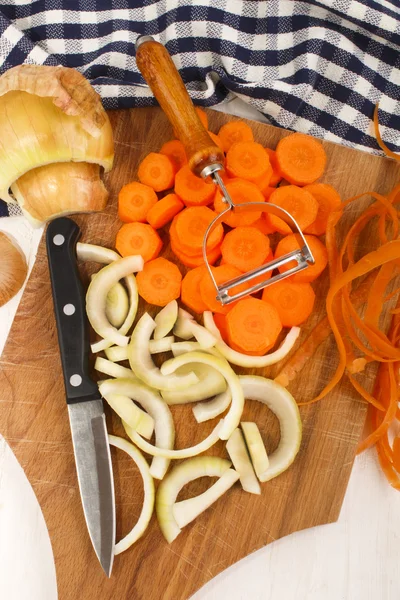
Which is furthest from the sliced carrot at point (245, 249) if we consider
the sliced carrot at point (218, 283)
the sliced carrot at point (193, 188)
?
the sliced carrot at point (193, 188)

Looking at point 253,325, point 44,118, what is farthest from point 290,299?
point 44,118

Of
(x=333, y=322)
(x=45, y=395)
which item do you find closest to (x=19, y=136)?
(x=45, y=395)

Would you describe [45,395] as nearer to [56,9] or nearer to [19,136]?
[19,136]

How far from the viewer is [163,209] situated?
189 centimetres

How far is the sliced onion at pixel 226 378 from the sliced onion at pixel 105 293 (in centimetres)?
18

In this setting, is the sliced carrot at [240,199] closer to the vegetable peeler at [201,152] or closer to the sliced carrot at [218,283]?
the vegetable peeler at [201,152]

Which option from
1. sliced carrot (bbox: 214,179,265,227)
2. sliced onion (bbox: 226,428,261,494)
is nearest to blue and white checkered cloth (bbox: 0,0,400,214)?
sliced carrot (bbox: 214,179,265,227)

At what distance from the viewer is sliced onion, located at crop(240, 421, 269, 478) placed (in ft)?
5.89

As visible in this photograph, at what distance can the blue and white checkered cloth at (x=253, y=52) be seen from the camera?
6.73 ft

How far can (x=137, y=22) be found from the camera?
6.93 feet

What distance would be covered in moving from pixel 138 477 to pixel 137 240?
0.72m

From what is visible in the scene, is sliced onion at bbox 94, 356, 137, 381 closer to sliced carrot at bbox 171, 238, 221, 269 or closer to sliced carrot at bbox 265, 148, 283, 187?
sliced carrot at bbox 171, 238, 221, 269

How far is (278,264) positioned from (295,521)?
0.76 meters

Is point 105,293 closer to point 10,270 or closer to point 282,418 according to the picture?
point 10,270
